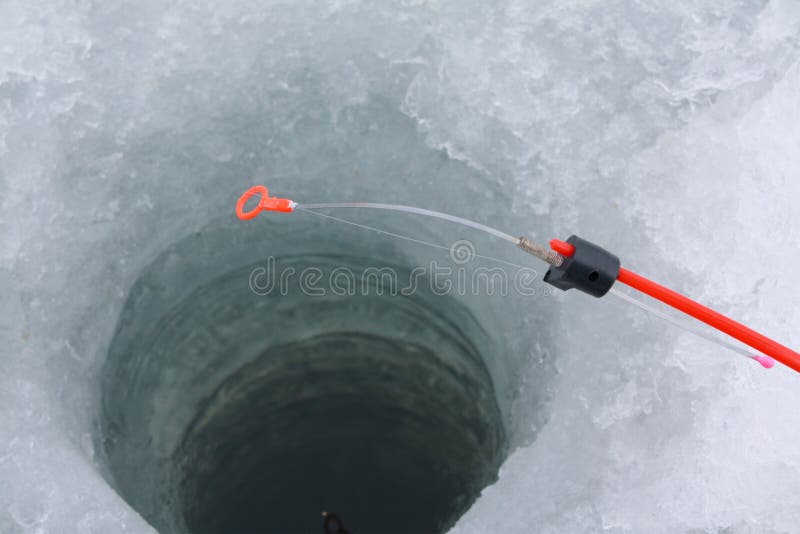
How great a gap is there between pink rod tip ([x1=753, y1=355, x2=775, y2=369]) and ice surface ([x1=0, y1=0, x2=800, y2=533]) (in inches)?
2.1

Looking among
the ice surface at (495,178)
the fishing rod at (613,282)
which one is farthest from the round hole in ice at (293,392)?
the fishing rod at (613,282)

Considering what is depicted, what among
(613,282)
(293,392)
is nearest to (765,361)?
(613,282)

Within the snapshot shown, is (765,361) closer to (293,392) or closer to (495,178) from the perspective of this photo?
(495,178)

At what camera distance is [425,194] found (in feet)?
5.18

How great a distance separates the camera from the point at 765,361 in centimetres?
119

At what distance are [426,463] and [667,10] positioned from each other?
157 cm

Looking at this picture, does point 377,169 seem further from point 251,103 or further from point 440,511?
point 440,511

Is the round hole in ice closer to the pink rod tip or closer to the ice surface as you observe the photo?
the ice surface

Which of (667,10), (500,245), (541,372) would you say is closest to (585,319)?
(541,372)

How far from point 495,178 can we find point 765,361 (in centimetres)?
61

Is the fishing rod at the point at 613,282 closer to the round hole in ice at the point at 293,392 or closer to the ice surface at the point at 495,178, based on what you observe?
the ice surface at the point at 495,178

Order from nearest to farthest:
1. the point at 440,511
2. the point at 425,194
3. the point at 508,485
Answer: the point at 508,485
the point at 425,194
the point at 440,511

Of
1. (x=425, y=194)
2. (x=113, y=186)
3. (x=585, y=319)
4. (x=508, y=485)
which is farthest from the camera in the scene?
(x=425, y=194)

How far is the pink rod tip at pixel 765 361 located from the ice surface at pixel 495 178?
5 centimetres
